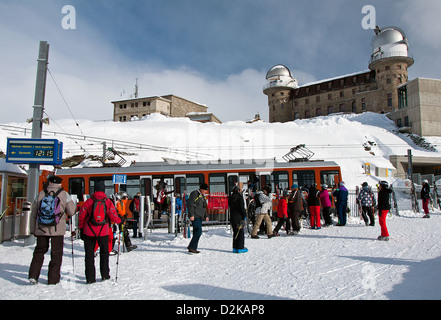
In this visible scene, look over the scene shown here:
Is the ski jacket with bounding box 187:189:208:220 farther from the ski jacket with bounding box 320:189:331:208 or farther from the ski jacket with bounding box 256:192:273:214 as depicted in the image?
the ski jacket with bounding box 320:189:331:208

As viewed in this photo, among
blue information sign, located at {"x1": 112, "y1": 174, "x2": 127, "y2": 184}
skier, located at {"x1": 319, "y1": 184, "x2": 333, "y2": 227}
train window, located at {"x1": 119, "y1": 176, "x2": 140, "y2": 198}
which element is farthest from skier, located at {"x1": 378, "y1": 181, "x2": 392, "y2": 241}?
blue information sign, located at {"x1": 112, "y1": 174, "x2": 127, "y2": 184}

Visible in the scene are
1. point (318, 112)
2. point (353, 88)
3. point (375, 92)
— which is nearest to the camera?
point (375, 92)

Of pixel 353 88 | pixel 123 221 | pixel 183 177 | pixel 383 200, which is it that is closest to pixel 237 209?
pixel 123 221

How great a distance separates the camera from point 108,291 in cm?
489

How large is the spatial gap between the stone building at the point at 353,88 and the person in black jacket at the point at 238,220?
6124 centimetres

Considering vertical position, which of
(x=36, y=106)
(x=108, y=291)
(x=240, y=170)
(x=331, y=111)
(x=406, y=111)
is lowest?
(x=108, y=291)

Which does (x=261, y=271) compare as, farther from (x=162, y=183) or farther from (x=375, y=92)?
(x=375, y=92)

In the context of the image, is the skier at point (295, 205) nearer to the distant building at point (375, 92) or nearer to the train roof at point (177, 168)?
the train roof at point (177, 168)

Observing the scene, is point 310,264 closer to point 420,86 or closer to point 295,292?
point 295,292

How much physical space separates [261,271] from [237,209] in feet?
7.20

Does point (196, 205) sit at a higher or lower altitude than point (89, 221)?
higher

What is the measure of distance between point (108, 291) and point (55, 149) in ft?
21.2

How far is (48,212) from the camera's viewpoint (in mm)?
5324

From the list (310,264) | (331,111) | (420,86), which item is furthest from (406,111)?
(310,264)
